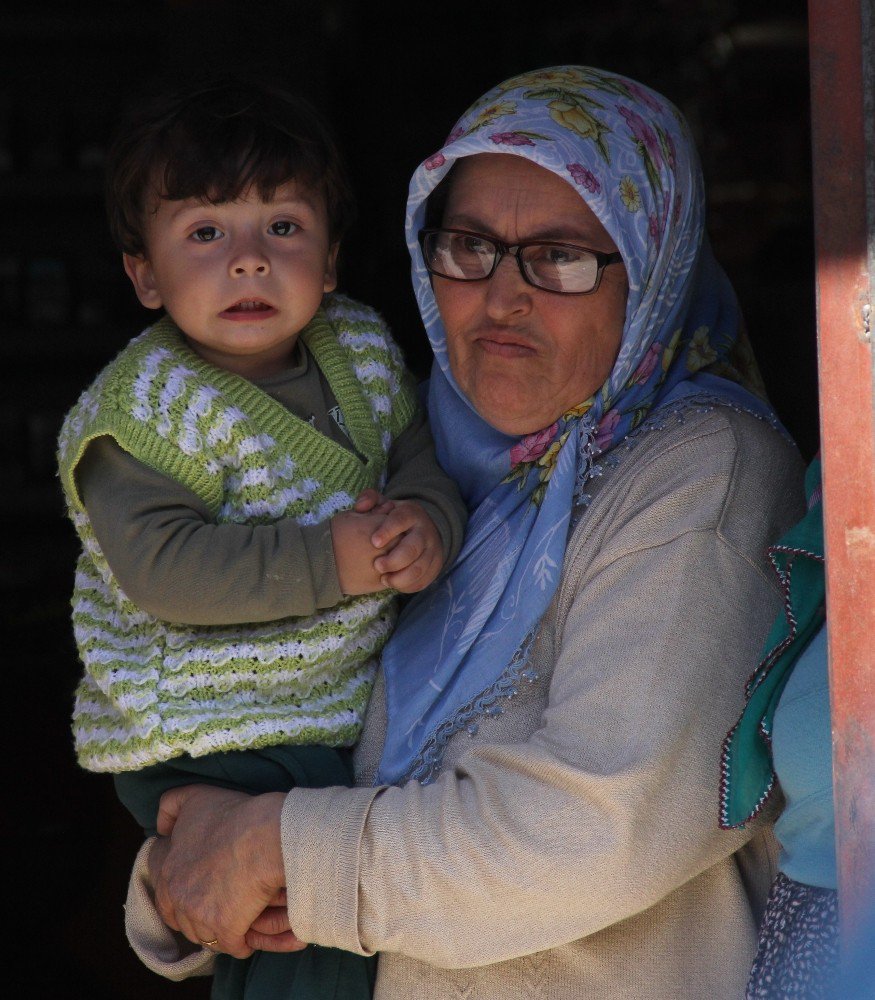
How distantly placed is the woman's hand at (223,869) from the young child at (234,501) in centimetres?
5

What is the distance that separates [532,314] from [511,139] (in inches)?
10.6

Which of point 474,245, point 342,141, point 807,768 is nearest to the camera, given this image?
point 807,768

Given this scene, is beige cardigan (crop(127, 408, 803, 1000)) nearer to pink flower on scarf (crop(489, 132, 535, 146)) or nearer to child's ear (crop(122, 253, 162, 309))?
pink flower on scarf (crop(489, 132, 535, 146))

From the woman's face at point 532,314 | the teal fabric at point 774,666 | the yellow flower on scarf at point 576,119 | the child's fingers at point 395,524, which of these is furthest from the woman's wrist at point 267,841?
the yellow flower on scarf at point 576,119

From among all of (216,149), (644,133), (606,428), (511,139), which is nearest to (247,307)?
(216,149)

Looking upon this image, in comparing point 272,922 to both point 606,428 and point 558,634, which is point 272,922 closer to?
point 558,634

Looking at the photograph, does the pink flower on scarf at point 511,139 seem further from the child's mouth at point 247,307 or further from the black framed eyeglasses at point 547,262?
the child's mouth at point 247,307

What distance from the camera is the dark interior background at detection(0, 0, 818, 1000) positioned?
488cm

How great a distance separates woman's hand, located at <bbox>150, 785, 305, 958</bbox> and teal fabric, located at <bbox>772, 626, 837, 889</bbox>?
691mm

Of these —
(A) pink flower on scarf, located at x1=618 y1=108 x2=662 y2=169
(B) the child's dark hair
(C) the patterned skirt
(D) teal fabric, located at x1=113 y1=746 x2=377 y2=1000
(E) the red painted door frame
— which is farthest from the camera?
(A) pink flower on scarf, located at x1=618 y1=108 x2=662 y2=169

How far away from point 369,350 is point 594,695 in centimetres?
83

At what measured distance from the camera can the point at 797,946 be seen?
1560 mm

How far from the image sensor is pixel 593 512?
1995 mm

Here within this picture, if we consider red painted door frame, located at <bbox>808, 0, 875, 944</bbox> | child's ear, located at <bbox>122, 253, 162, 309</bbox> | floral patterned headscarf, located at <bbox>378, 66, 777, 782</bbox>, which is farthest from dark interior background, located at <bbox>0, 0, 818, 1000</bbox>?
red painted door frame, located at <bbox>808, 0, 875, 944</bbox>
